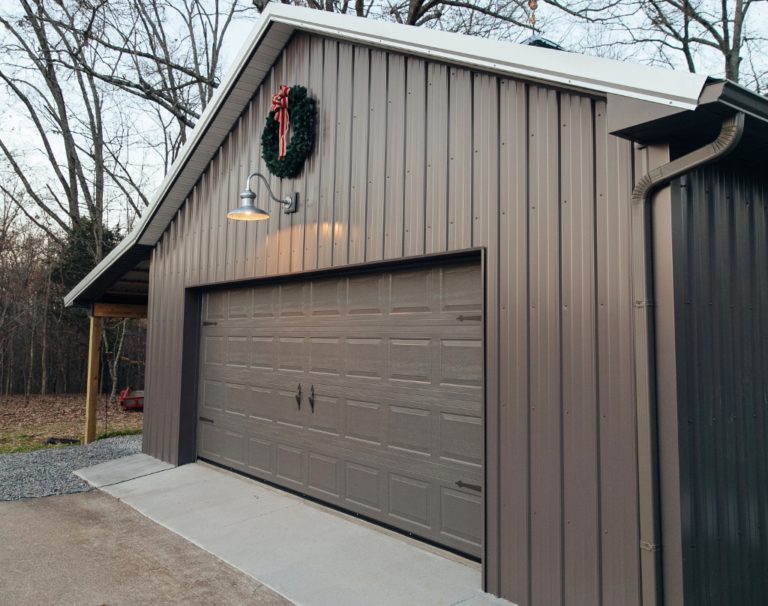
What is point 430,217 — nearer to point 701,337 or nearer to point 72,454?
point 701,337

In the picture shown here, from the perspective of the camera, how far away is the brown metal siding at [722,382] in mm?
2984

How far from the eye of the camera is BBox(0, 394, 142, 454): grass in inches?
415

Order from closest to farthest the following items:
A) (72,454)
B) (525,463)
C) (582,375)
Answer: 1. (582,375)
2. (525,463)
3. (72,454)

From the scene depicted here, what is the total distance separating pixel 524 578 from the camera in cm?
352

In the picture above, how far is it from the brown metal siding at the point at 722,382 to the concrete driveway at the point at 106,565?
100 inches

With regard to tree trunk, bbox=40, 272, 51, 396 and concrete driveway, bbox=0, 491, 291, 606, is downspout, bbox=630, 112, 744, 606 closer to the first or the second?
concrete driveway, bbox=0, 491, 291, 606

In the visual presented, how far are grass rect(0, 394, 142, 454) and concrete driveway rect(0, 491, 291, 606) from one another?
14.3ft

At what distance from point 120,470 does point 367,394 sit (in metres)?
4.02

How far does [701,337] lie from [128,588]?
3964mm

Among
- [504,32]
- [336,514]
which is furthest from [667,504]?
[504,32]

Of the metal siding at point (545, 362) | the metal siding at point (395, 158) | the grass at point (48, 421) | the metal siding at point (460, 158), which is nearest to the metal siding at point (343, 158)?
the metal siding at point (395, 158)

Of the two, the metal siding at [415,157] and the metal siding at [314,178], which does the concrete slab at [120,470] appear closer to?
the metal siding at [314,178]

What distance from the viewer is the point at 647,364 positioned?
2.99m

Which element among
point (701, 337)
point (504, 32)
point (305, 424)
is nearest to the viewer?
point (701, 337)
